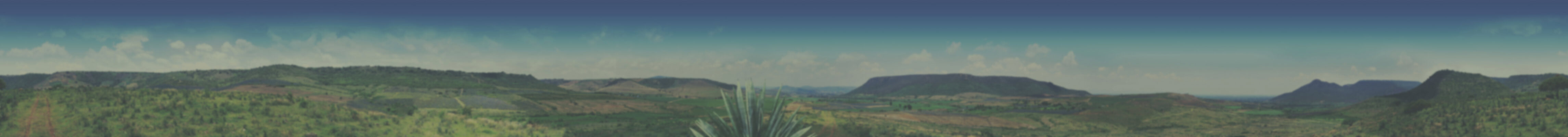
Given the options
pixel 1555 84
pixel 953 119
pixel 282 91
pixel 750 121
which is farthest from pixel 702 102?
pixel 750 121

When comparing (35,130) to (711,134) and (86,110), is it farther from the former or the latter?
(711,134)

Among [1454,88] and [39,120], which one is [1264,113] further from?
[39,120]

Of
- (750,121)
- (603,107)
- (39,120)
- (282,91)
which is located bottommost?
(603,107)

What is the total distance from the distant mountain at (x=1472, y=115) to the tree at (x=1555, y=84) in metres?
1.69

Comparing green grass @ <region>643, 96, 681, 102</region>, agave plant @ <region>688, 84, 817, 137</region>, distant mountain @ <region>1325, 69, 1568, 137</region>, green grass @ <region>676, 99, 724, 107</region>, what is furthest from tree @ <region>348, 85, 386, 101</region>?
distant mountain @ <region>1325, 69, 1568, 137</region>

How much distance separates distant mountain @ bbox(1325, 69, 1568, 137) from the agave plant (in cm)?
5007

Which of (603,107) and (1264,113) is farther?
(1264,113)

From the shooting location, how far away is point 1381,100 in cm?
11862

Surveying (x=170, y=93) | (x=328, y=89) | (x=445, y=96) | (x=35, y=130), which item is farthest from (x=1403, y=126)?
(x=328, y=89)

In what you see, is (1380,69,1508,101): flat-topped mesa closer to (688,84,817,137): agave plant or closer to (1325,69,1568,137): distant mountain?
(1325,69,1568,137): distant mountain

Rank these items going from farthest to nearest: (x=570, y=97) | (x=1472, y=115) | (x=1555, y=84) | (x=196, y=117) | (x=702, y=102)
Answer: (x=702, y=102) → (x=570, y=97) → (x=1555, y=84) → (x=1472, y=115) → (x=196, y=117)

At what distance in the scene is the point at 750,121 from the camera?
11.0 metres

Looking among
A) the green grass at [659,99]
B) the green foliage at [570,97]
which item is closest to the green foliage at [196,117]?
the green foliage at [570,97]

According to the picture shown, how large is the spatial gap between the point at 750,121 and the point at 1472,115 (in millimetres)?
64367
